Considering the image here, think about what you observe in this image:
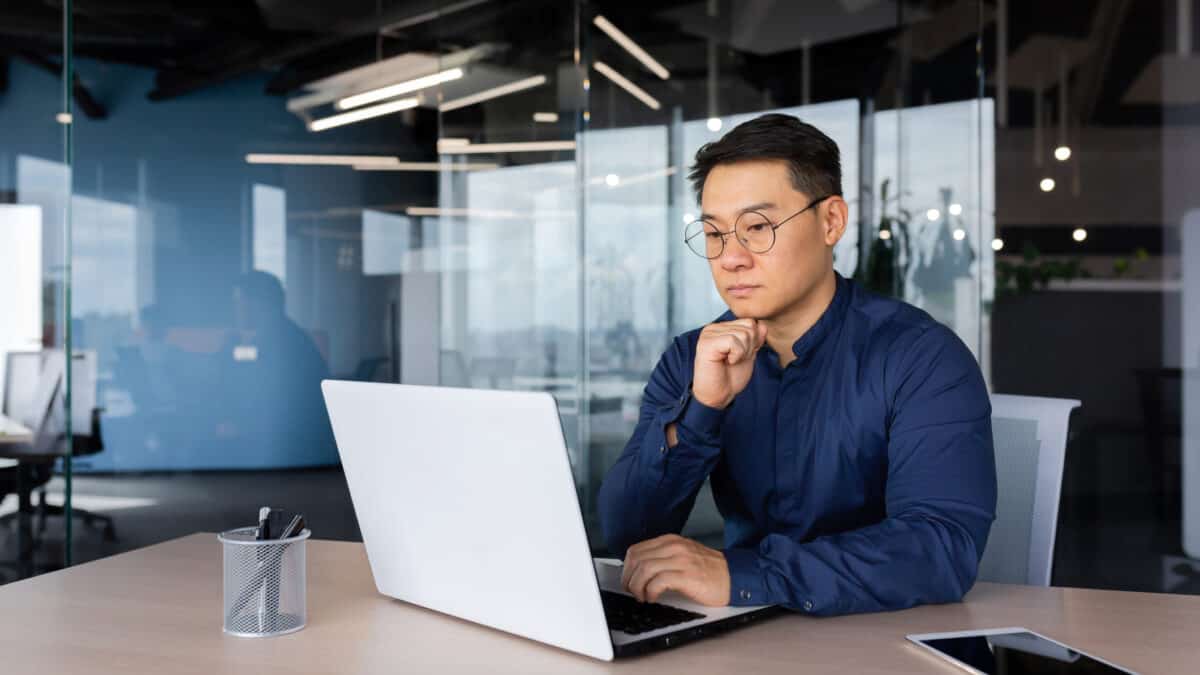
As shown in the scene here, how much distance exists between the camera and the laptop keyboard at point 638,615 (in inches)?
46.0

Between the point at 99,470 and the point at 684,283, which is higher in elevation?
the point at 684,283

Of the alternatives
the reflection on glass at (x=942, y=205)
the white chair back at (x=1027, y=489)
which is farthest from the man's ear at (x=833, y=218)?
the reflection on glass at (x=942, y=205)

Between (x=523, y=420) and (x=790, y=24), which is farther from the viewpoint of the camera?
(x=790, y=24)

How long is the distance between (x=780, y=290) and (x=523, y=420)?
77 cm

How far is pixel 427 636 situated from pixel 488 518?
0.20m

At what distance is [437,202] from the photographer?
4.68 meters

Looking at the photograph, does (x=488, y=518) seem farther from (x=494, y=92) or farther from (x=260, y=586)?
(x=494, y=92)

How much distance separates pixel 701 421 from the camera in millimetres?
1616

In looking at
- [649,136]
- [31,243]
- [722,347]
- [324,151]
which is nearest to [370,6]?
[324,151]

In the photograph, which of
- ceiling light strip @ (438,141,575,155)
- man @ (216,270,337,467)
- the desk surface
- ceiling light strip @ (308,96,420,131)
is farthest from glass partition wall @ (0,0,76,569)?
the desk surface

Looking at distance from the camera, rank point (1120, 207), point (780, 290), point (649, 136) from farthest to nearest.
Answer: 1. point (649, 136)
2. point (1120, 207)
3. point (780, 290)

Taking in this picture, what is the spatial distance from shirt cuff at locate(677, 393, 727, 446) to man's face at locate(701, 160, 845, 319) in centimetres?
20

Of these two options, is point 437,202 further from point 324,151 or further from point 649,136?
point 649,136

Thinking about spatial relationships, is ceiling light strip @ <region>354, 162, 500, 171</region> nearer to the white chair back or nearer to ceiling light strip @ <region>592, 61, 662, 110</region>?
ceiling light strip @ <region>592, 61, 662, 110</region>
